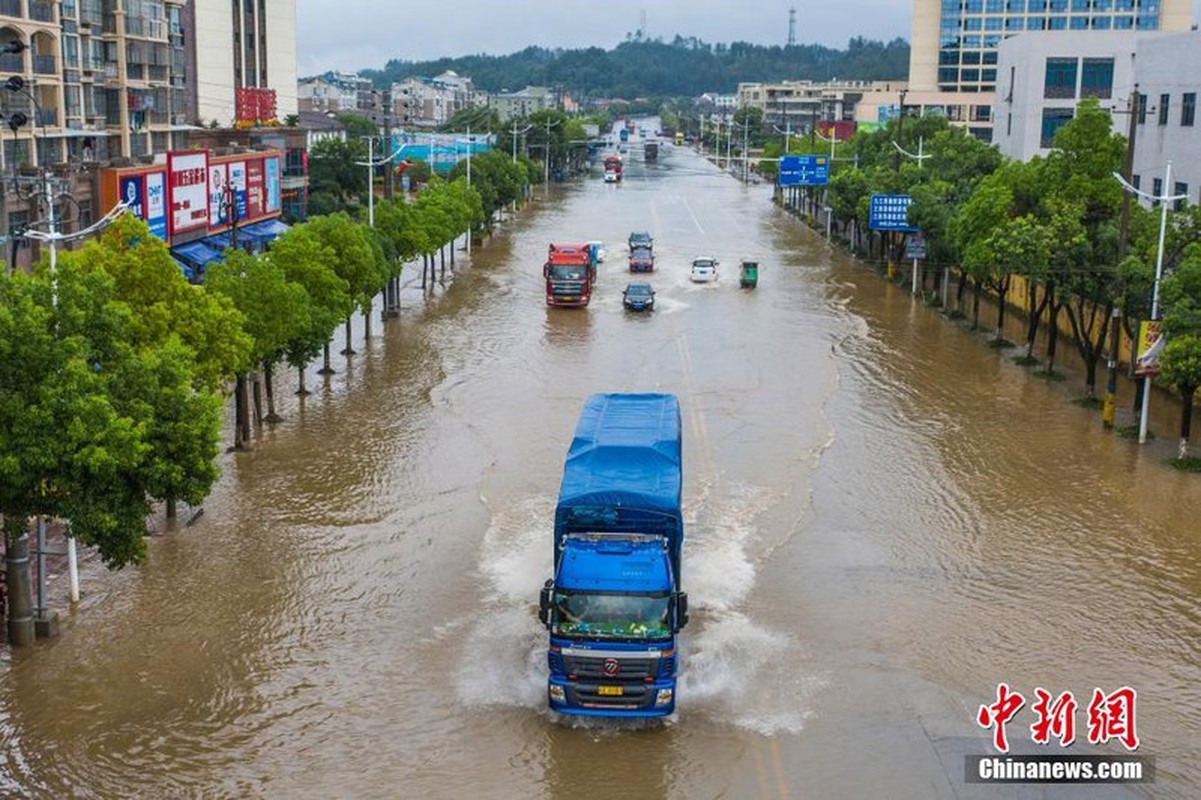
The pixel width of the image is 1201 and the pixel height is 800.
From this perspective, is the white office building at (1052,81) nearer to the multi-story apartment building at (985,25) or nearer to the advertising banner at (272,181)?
the advertising banner at (272,181)

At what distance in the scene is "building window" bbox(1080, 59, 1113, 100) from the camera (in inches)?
3196

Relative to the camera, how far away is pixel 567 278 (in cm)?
5828

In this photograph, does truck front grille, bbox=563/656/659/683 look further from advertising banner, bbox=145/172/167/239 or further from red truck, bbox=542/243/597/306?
red truck, bbox=542/243/597/306

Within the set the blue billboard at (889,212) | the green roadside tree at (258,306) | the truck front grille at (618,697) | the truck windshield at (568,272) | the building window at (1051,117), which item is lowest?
the truck front grille at (618,697)

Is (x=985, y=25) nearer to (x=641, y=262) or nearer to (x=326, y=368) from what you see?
(x=641, y=262)

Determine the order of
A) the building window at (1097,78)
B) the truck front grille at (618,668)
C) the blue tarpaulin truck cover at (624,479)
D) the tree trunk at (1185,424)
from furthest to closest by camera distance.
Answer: the building window at (1097,78) < the tree trunk at (1185,424) < the blue tarpaulin truck cover at (624,479) < the truck front grille at (618,668)

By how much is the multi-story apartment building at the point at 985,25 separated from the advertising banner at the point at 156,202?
12825 cm

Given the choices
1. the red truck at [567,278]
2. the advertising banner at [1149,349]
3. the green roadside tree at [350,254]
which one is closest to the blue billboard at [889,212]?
the red truck at [567,278]

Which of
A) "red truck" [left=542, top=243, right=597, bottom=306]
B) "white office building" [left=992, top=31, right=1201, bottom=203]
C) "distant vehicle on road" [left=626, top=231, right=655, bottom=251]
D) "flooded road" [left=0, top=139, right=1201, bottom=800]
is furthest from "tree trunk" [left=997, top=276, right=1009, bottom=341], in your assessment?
"distant vehicle on road" [left=626, top=231, right=655, bottom=251]

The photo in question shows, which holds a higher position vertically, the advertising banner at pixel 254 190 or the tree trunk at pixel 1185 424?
the advertising banner at pixel 254 190

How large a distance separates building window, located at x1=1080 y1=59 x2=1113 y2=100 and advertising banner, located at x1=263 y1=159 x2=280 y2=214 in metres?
47.7

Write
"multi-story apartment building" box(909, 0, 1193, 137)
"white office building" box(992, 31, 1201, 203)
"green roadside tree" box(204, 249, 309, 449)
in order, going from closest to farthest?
"green roadside tree" box(204, 249, 309, 449)
"white office building" box(992, 31, 1201, 203)
"multi-story apartment building" box(909, 0, 1193, 137)

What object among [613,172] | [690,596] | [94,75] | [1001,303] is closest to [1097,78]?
[1001,303]

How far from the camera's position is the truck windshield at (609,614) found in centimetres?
1939
